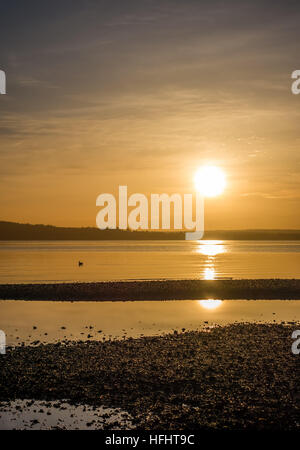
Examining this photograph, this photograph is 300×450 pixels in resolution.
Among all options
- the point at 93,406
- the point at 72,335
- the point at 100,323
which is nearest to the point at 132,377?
the point at 93,406

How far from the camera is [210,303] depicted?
1560 inches

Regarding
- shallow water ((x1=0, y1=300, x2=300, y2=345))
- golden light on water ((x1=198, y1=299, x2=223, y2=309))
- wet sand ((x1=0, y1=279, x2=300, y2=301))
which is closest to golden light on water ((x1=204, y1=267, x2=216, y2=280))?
wet sand ((x1=0, y1=279, x2=300, y2=301))

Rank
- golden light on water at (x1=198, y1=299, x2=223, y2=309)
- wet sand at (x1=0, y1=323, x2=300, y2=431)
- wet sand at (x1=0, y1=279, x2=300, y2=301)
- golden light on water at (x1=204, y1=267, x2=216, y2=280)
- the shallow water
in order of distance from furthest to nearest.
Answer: golden light on water at (x1=204, y1=267, x2=216, y2=280) < wet sand at (x1=0, y1=279, x2=300, y2=301) < golden light on water at (x1=198, y1=299, x2=223, y2=309) < the shallow water < wet sand at (x1=0, y1=323, x2=300, y2=431)

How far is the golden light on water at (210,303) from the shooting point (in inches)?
1466

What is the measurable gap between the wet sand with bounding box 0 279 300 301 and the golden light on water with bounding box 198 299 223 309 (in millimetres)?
2432

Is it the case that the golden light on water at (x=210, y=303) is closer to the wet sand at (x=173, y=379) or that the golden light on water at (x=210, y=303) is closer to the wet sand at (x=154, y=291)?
the wet sand at (x=154, y=291)

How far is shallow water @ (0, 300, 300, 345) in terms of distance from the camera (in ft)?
82.0

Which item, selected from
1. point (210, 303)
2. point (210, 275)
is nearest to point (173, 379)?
point (210, 303)

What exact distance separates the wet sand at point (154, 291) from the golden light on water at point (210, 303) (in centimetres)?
243

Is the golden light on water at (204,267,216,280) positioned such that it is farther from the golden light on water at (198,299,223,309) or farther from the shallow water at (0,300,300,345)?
the shallow water at (0,300,300,345)

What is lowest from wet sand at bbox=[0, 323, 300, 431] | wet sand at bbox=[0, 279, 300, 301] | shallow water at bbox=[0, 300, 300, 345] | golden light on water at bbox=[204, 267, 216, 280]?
wet sand at bbox=[0, 323, 300, 431]

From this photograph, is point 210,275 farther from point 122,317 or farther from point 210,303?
point 122,317
